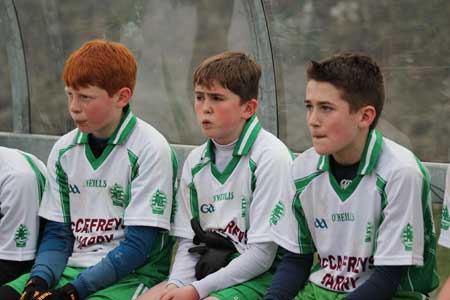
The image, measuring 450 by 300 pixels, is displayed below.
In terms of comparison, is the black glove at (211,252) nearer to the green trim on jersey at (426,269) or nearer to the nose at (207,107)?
the nose at (207,107)

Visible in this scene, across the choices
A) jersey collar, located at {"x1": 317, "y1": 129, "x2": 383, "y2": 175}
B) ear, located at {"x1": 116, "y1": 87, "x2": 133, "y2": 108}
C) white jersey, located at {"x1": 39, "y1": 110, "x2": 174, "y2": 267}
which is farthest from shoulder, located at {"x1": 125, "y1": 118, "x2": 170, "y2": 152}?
jersey collar, located at {"x1": 317, "y1": 129, "x2": 383, "y2": 175}

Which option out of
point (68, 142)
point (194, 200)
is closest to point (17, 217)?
point (68, 142)

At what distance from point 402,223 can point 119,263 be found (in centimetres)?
132

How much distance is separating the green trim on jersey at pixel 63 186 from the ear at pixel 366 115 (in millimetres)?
1512

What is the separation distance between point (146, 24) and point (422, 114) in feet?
7.72

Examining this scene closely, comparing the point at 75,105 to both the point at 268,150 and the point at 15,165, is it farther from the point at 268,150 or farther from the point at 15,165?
the point at 268,150

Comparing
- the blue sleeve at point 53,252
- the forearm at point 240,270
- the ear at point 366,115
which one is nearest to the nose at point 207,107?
the forearm at point 240,270

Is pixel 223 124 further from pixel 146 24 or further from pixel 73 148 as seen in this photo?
pixel 146 24

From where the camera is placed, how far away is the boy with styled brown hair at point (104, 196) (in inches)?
169

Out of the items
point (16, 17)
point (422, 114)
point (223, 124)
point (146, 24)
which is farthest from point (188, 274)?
point (16, 17)

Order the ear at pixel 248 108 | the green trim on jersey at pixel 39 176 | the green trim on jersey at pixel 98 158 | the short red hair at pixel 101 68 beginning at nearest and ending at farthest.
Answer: the ear at pixel 248 108
the short red hair at pixel 101 68
the green trim on jersey at pixel 98 158
the green trim on jersey at pixel 39 176

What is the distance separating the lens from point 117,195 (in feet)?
14.5

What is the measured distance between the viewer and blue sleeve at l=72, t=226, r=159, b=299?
420 centimetres

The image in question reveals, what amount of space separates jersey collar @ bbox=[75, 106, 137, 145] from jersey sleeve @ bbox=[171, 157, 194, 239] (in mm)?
332
